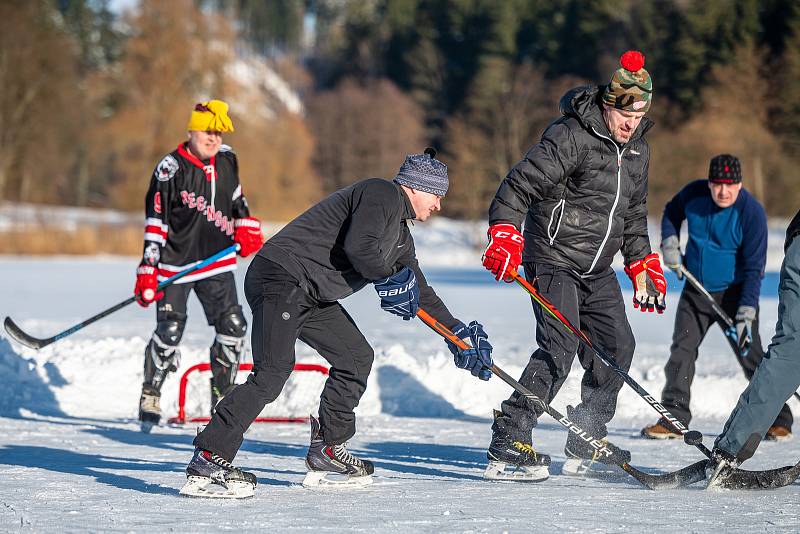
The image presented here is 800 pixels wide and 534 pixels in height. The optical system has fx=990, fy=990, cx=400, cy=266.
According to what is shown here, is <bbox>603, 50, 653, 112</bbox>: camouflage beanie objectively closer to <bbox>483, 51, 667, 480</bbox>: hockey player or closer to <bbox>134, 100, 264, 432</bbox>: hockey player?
<bbox>483, 51, 667, 480</bbox>: hockey player

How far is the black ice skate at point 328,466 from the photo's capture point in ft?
13.3

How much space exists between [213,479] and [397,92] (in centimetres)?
5501

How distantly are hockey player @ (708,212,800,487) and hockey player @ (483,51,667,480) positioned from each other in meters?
0.56

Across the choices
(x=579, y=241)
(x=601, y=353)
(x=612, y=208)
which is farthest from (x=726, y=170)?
(x=601, y=353)

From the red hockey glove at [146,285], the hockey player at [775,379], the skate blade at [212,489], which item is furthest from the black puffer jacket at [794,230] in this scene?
the red hockey glove at [146,285]

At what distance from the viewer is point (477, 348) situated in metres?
3.89

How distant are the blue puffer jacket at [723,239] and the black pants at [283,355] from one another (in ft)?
8.08

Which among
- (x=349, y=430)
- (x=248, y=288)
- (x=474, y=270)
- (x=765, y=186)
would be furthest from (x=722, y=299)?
(x=765, y=186)

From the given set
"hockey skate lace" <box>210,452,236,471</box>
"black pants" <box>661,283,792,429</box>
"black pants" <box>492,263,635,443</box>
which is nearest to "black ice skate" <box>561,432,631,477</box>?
"black pants" <box>492,263,635,443</box>

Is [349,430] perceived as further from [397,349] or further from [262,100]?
[262,100]

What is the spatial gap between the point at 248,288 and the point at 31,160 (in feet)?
124

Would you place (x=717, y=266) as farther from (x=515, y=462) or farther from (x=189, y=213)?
(x=189, y=213)

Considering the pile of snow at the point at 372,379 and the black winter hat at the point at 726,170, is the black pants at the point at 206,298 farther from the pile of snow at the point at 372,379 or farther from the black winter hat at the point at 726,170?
the black winter hat at the point at 726,170

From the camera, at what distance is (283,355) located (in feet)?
12.1
